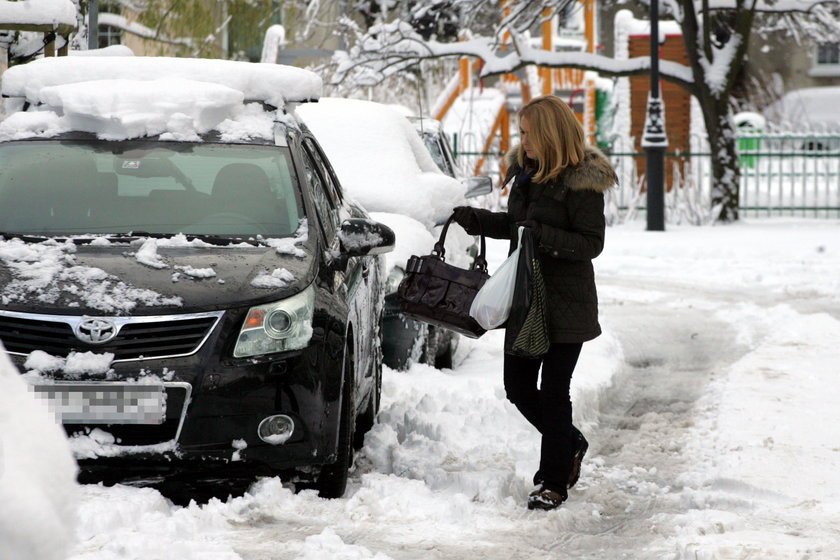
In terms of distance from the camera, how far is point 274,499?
519cm

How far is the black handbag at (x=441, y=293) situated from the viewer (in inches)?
219

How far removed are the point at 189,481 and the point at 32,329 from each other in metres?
0.80

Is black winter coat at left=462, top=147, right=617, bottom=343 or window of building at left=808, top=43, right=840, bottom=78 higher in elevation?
black winter coat at left=462, top=147, right=617, bottom=343

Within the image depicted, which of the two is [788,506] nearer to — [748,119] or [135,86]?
[135,86]

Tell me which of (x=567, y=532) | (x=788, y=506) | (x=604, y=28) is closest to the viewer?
(x=567, y=532)

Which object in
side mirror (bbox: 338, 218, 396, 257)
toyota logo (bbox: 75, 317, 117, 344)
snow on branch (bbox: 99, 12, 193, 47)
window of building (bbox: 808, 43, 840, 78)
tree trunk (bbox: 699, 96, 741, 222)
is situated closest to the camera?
toyota logo (bbox: 75, 317, 117, 344)

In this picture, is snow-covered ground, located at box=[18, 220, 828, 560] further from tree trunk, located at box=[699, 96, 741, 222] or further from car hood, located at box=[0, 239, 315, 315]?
tree trunk, located at box=[699, 96, 741, 222]

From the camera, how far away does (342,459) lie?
537 centimetres

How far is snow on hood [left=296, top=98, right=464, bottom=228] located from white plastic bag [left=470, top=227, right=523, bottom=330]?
341 centimetres

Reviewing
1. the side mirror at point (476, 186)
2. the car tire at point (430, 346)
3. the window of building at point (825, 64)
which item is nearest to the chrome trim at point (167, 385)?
the car tire at point (430, 346)

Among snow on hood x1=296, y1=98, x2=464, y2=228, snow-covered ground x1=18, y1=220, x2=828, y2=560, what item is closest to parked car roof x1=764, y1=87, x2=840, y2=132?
snow on hood x1=296, y1=98, x2=464, y2=228

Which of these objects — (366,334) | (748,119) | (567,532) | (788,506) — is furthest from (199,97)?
(748,119)

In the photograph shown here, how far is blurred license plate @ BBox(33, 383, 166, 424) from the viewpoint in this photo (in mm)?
4852

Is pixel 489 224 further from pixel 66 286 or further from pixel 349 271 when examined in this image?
pixel 66 286
